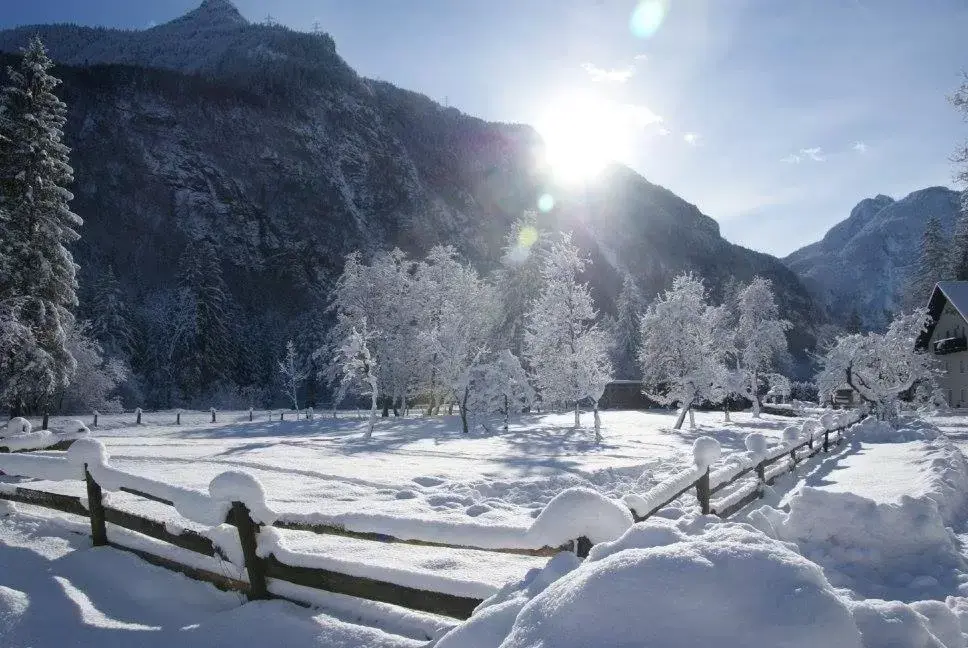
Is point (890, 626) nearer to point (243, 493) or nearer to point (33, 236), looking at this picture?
point (243, 493)

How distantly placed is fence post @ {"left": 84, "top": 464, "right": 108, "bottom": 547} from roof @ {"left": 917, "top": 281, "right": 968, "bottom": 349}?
149ft

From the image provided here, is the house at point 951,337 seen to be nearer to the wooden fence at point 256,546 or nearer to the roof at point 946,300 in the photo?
the roof at point 946,300

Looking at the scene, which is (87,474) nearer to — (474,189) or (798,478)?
(798,478)

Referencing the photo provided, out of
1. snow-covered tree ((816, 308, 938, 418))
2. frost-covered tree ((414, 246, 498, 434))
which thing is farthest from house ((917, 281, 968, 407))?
frost-covered tree ((414, 246, 498, 434))

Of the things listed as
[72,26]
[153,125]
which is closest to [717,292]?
[153,125]

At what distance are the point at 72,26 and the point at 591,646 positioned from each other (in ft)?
573

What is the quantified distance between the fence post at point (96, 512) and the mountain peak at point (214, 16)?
154938mm

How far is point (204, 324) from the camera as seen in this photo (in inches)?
2108

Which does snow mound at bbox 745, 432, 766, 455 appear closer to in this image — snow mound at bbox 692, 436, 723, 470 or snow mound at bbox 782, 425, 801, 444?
snow mound at bbox 692, 436, 723, 470

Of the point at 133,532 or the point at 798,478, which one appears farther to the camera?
the point at 798,478

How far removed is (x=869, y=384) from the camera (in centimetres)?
2534

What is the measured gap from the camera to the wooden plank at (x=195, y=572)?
15.8 feet

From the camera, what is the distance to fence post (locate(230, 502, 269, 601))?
446cm

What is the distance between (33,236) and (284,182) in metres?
68.9
